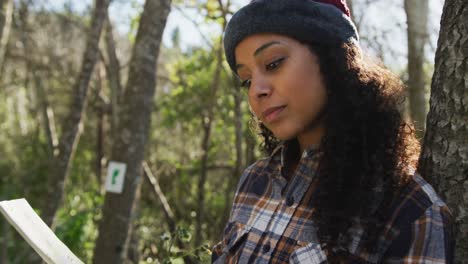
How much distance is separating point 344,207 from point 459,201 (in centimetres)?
50

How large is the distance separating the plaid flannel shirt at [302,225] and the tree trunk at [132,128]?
3167mm

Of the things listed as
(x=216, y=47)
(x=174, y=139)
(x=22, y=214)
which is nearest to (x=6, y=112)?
(x=174, y=139)

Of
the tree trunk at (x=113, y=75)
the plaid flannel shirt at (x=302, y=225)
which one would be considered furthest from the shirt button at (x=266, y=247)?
the tree trunk at (x=113, y=75)

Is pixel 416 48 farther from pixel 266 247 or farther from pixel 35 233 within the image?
pixel 35 233

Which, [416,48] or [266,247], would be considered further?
[416,48]

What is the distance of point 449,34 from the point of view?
1.78 m

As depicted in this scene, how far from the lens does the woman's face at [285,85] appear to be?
1.55m

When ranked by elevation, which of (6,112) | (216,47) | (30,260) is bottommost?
(30,260)

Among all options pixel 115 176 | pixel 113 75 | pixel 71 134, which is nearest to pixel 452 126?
pixel 115 176

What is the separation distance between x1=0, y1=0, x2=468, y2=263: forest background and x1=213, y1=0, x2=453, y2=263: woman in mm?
279

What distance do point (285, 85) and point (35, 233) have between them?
82 centimetres

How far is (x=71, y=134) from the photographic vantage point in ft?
19.8

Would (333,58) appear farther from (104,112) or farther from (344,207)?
(104,112)

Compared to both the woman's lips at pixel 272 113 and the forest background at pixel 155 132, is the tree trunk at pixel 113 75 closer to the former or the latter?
the forest background at pixel 155 132
